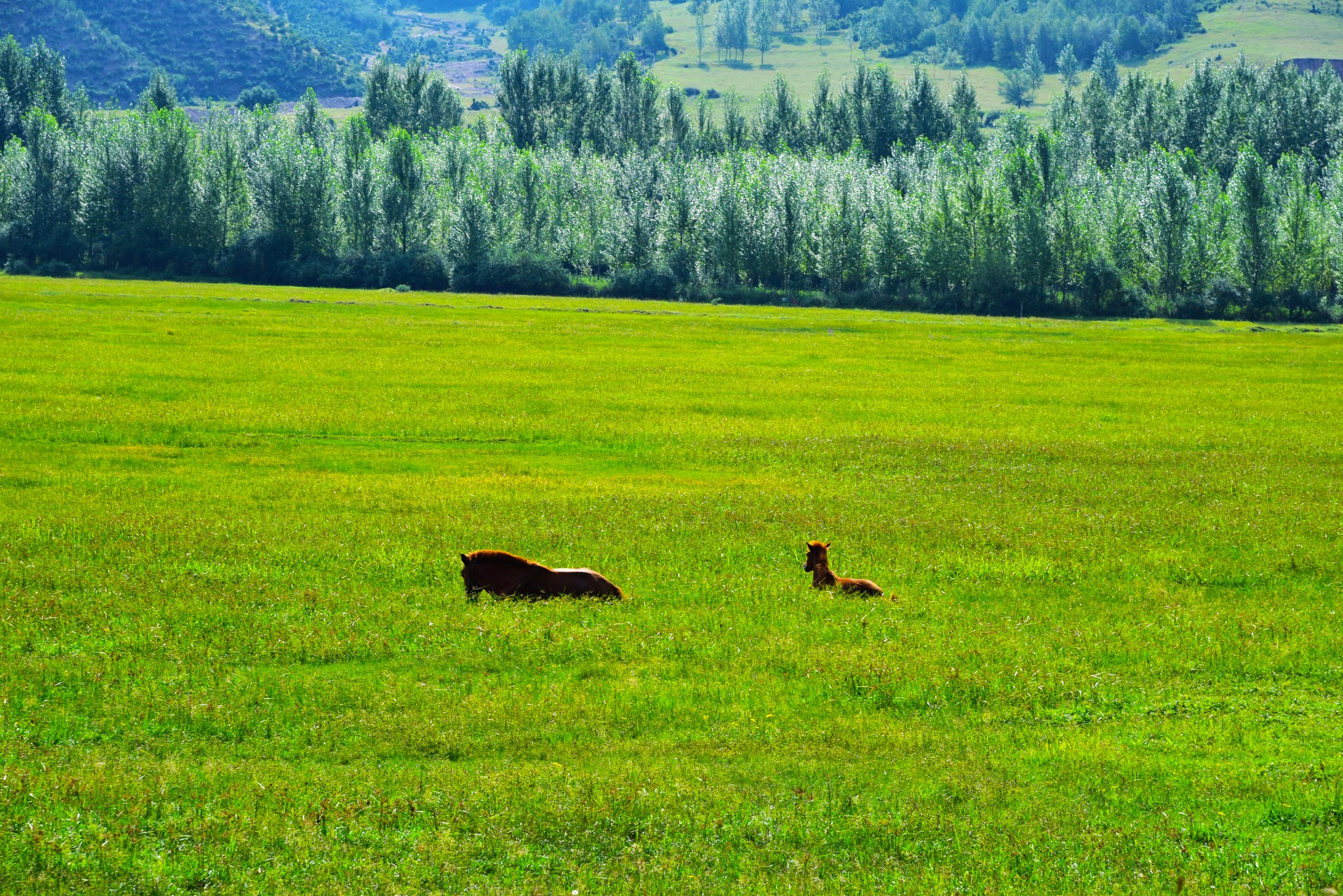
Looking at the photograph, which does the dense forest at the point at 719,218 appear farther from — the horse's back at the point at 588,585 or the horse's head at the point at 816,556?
the horse's back at the point at 588,585

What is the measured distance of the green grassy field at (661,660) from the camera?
34.1ft

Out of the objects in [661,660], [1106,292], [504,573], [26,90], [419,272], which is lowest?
[661,660]

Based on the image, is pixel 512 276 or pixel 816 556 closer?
pixel 816 556

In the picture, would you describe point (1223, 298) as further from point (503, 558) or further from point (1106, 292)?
point (503, 558)

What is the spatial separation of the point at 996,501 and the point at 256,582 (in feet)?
53.6

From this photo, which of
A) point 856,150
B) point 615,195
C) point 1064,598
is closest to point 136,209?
point 615,195

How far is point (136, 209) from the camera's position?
142 m

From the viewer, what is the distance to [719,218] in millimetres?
138750

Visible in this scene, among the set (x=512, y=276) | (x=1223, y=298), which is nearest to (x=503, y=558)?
(x=512, y=276)

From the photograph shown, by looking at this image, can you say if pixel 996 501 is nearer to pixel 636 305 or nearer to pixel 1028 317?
pixel 636 305

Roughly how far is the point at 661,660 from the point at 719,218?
416 feet

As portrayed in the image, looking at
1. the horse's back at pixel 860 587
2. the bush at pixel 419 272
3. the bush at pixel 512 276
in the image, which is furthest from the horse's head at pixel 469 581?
the bush at pixel 419 272

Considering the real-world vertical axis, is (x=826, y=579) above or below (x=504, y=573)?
below

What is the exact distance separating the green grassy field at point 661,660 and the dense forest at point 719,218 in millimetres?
92969
